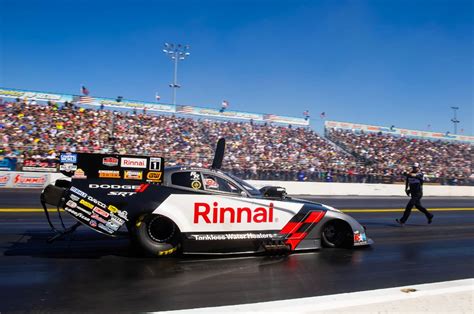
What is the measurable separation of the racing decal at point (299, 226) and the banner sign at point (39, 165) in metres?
17.6

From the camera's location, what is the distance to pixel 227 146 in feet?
98.9

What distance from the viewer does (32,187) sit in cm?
2059

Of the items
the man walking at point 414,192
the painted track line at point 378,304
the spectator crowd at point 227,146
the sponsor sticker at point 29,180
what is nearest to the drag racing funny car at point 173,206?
the painted track line at point 378,304

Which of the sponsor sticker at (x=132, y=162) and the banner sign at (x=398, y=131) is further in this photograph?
the banner sign at (x=398, y=131)

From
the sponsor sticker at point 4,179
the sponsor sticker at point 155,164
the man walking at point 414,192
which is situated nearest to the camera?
the sponsor sticker at point 155,164

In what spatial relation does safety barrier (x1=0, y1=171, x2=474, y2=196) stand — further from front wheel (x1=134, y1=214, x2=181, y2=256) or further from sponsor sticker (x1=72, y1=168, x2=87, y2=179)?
front wheel (x1=134, y1=214, x2=181, y2=256)

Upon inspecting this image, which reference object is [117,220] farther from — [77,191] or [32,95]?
[32,95]

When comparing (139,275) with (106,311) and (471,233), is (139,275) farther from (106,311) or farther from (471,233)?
(471,233)

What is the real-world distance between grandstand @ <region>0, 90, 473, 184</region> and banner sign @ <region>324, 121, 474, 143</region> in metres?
0.14

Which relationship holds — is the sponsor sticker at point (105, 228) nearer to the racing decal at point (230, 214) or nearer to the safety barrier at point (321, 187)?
the racing decal at point (230, 214)

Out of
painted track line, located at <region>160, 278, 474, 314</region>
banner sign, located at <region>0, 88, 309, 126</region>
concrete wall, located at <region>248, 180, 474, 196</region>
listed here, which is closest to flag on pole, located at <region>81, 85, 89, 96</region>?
banner sign, located at <region>0, 88, 309, 126</region>

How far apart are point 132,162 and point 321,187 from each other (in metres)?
19.1

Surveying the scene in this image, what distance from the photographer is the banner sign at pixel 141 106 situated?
28.5 m

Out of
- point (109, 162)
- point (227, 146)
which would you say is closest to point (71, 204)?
point (109, 162)
